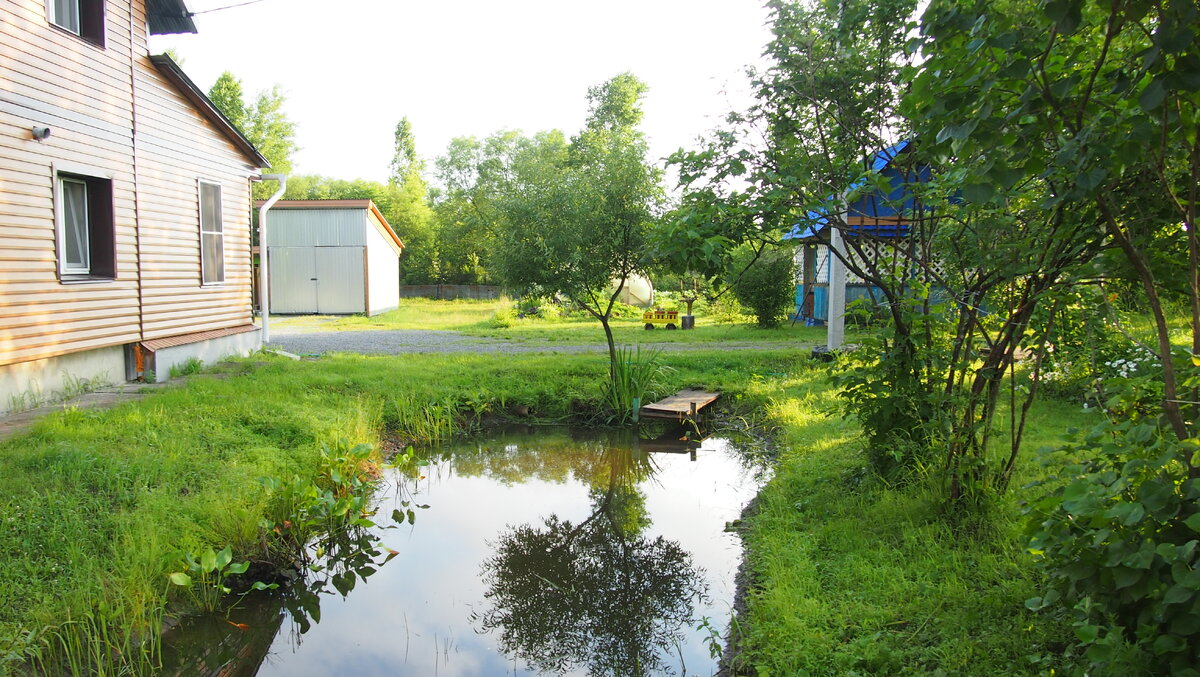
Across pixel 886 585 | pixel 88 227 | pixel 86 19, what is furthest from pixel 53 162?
pixel 886 585

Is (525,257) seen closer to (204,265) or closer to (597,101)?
(204,265)

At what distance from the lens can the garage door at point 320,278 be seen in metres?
24.2

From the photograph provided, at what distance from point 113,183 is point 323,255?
1552 centimetres

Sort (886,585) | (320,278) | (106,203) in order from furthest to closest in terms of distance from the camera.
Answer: (320,278), (106,203), (886,585)

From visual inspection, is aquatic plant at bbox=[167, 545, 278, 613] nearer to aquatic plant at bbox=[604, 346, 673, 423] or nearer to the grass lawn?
aquatic plant at bbox=[604, 346, 673, 423]

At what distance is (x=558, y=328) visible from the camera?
19516mm

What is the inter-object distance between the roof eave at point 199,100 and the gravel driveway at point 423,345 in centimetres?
353

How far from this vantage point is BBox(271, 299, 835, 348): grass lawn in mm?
16173

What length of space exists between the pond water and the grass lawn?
7.94 metres

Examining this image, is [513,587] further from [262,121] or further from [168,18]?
[262,121]

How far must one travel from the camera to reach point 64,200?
28.2ft

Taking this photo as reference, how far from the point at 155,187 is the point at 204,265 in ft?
5.23

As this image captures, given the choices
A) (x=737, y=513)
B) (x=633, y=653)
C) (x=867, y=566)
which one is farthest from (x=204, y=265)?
(x=867, y=566)

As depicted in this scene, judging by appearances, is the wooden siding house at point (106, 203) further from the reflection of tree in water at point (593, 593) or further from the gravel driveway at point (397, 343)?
the reflection of tree in water at point (593, 593)
